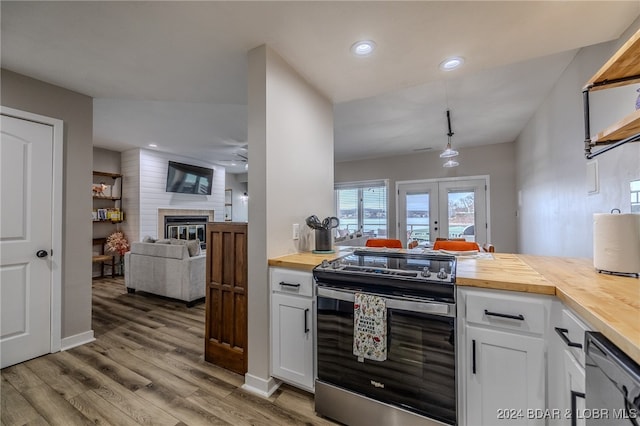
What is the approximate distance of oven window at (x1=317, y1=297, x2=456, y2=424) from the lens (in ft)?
4.44

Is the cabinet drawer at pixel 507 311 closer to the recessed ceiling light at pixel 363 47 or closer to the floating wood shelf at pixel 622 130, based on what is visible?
the floating wood shelf at pixel 622 130

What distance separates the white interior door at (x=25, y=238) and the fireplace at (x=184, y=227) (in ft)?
11.8

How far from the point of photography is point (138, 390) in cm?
189

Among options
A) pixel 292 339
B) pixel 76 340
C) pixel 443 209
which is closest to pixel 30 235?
pixel 76 340

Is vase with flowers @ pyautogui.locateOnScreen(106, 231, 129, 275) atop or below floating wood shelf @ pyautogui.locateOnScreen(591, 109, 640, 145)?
below

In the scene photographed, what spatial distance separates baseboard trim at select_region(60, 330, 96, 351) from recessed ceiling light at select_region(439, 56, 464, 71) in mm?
4098

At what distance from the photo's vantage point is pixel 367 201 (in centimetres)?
697

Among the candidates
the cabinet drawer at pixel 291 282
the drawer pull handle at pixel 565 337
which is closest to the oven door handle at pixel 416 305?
the cabinet drawer at pixel 291 282

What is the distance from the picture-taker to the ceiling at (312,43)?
1.57m

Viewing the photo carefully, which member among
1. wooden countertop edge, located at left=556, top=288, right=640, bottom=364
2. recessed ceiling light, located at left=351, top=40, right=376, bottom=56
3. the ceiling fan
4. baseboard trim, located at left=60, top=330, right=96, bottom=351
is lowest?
baseboard trim, located at left=60, top=330, right=96, bottom=351

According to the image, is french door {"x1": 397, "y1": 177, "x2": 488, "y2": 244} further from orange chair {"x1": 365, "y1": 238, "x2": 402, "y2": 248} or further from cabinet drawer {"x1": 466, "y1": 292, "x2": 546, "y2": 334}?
cabinet drawer {"x1": 466, "y1": 292, "x2": 546, "y2": 334}

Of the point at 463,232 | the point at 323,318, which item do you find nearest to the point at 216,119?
the point at 323,318

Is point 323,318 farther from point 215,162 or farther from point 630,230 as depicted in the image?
point 215,162

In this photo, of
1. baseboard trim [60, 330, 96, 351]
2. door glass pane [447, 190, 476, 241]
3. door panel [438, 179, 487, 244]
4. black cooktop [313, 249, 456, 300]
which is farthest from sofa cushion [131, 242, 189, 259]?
door glass pane [447, 190, 476, 241]
